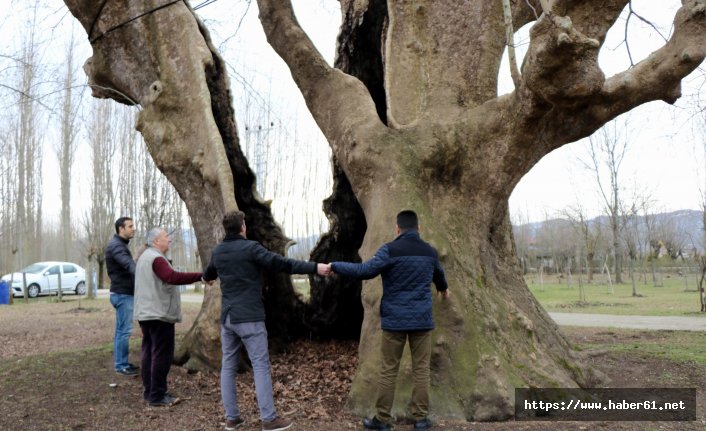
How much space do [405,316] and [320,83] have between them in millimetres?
3482

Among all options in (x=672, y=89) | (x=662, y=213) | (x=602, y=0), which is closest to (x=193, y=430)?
(x=672, y=89)

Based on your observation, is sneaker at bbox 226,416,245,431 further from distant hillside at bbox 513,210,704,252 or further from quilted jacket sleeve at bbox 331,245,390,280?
distant hillside at bbox 513,210,704,252

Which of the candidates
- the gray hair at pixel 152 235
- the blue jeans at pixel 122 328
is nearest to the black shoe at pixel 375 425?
the gray hair at pixel 152 235

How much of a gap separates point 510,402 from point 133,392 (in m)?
3.73

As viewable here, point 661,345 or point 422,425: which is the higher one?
point 422,425

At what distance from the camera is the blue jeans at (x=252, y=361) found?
4578 mm

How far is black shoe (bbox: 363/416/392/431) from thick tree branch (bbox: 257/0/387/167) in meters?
2.81

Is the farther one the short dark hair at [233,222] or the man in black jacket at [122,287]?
the man in black jacket at [122,287]

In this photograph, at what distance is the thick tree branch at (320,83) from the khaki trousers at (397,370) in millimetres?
2372

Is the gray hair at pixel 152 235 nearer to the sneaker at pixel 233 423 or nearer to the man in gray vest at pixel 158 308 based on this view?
the man in gray vest at pixel 158 308

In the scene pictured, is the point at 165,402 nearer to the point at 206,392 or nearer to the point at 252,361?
the point at 206,392

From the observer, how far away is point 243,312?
4688 mm

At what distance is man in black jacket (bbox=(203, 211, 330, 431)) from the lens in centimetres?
462

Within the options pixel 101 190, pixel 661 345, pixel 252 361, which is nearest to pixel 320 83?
pixel 252 361
